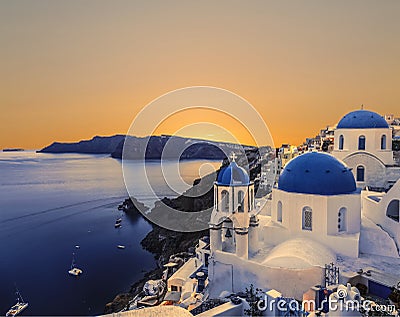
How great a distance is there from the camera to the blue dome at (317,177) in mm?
11047

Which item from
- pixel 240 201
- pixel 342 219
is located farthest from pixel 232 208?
pixel 342 219

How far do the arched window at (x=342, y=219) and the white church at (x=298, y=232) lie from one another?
0.10ft

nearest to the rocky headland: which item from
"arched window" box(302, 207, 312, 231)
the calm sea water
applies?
the calm sea water

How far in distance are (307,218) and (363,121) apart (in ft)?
31.7

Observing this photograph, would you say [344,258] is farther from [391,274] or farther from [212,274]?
[212,274]

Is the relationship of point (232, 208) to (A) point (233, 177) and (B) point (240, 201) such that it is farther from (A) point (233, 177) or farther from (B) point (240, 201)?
(A) point (233, 177)

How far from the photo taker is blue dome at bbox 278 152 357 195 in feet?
36.2

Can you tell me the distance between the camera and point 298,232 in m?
11.2

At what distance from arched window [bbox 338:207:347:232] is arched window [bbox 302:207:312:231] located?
0.90 m

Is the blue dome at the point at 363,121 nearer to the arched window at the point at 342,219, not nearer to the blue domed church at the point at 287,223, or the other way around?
the blue domed church at the point at 287,223

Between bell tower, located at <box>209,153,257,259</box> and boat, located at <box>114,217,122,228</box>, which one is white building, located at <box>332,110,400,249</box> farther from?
boat, located at <box>114,217,122,228</box>

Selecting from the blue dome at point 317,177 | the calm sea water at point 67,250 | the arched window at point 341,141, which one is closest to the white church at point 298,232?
the blue dome at point 317,177

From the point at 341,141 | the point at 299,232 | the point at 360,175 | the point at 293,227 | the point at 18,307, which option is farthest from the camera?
the point at 18,307

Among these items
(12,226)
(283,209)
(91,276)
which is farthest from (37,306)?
(12,226)
